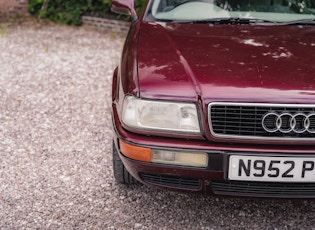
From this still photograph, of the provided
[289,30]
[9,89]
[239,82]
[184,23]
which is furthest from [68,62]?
[239,82]

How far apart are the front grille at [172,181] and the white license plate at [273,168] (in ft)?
0.75

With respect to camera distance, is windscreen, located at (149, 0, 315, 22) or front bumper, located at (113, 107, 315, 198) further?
windscreen, located at (149, 0, 315, 22)

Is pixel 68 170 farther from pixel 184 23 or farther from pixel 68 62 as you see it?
pixel 68 62

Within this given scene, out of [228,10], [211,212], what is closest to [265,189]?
[211,212]

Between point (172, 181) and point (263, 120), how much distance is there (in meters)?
0.56

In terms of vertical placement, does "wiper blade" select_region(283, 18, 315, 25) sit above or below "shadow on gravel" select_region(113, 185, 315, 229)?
above

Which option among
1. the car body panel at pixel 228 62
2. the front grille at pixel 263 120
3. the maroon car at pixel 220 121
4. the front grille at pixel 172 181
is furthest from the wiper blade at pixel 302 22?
the front grille at pixel 172 181

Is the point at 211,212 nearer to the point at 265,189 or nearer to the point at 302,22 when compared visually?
the point at 265,189

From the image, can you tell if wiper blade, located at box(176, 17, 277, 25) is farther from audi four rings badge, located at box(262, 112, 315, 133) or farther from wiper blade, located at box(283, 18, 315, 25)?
audi four rings badge, located at box(262, 112, 315, 133)

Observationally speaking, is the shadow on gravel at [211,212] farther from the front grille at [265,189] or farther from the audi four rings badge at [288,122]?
the audi four rings badge at [288,122]

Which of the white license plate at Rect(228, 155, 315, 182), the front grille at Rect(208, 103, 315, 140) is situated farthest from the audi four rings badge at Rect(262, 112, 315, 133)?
the white license plate at Rect(228, 155, 315, 182)

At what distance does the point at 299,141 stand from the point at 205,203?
89 centimetres

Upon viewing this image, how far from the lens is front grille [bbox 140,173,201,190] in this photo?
2.60 meters

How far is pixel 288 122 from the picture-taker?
2455 mm
